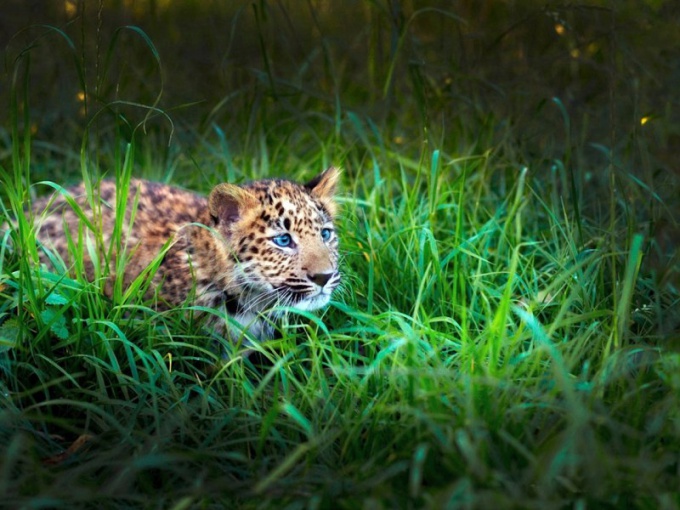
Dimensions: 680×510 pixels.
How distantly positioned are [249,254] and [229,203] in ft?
0.92

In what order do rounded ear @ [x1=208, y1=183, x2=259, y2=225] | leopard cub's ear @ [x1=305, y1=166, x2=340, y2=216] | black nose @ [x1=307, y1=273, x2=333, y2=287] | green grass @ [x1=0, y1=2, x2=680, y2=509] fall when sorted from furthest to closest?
leopard cub's ear @ [x1=305, y1=166, x2=340, y2=216]
rounded ear @ [x1=208, y1=183, x2=259, y2=225]
black nose @ [x1=307, y1=273, x2=333, y2=287]
green grass @ [x1=0, y1=2, x2=680, y2=509]

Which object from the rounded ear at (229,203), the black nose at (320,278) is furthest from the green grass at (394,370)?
the rounded ear at (229,203)

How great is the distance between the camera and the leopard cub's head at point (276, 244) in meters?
4.26

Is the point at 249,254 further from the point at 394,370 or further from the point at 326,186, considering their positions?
the point at 394,370

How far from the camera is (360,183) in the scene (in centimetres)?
604

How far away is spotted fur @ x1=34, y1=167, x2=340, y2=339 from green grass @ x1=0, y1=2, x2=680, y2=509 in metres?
0.18

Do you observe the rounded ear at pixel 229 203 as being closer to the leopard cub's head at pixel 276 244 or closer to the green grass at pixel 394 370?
the leopard cub's head at pixel 276 244

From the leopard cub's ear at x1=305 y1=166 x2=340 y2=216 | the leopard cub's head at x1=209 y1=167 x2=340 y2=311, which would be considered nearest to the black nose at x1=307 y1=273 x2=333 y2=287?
the leopard cub's head at x1=209 y1=167 x2=340 y2=311

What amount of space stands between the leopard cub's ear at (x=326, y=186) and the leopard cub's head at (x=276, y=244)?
0.64 ft

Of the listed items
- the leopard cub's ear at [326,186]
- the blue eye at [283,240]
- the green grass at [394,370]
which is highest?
the leopard cub's ear at [326,186]

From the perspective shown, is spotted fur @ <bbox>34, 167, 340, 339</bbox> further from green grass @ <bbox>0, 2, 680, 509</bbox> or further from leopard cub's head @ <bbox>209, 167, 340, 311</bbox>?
green grass @ <bbox>0, 2, 680, 509</bbox>

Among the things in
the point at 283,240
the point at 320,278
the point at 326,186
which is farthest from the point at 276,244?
the point at 326,186

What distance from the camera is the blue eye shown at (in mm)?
4379

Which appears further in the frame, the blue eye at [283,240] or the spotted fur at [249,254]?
the blue eye at [283,240]
